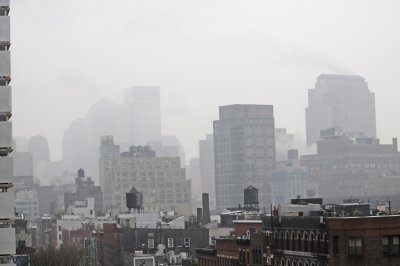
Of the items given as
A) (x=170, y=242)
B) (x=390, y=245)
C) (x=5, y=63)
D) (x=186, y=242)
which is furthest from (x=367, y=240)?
(x=186, y=242)

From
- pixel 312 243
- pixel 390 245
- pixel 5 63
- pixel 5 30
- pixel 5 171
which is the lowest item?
pixel 390 245

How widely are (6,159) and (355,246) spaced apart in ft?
84.7

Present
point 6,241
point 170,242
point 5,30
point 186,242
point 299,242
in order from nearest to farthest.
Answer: point 6,241, point 5,30, point 299,242, point 170,242, point 186,242

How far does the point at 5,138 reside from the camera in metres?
69.2

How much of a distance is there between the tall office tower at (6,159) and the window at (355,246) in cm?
2454

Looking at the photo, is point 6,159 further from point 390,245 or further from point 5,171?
point 390,245

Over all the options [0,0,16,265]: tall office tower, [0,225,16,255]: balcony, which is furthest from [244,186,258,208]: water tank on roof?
[0,225,16,255]: balcony

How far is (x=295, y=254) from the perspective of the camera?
92938mm

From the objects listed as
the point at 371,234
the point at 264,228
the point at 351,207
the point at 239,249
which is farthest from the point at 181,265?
the point at 371,234

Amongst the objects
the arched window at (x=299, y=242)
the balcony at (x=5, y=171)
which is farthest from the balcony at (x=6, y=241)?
the arched window at (x=299, y=242)

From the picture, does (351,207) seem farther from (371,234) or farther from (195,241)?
(195,241)

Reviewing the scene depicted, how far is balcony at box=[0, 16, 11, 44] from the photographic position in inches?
2751

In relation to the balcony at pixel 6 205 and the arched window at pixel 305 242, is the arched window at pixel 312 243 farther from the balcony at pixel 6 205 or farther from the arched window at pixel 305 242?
the balcony at pixel 6 205

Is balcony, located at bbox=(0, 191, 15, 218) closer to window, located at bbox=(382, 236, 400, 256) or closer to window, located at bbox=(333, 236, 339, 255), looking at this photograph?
window, located at bbox=(333, 236, 339, 255)
